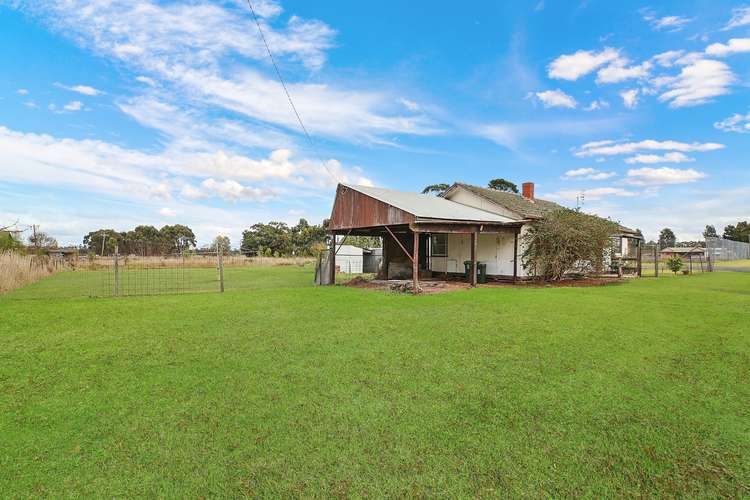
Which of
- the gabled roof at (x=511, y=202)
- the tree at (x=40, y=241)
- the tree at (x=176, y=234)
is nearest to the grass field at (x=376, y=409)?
the gabled roof at (x=511, y=202)

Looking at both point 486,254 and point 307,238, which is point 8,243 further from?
point 307,238

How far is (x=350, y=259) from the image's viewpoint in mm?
28984

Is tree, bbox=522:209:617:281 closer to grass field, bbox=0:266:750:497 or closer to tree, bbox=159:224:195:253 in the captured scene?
grass field, bbox=0:266:750:497

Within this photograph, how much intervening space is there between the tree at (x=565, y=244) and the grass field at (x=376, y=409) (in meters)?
8.91

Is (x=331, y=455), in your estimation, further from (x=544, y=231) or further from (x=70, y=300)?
(x=544, y=231)

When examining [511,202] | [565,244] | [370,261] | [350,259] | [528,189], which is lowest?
[370,261]

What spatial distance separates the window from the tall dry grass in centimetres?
1719

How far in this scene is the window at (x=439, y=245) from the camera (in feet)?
66.0

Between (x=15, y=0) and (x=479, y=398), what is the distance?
13.5 m

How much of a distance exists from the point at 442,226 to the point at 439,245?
5597mm

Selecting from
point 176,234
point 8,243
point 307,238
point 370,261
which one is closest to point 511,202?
point 370,261

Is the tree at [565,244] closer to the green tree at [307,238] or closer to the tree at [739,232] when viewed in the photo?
the green tree at [307,238]

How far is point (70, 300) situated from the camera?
11297 mm

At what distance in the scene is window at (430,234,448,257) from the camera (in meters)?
20.1
